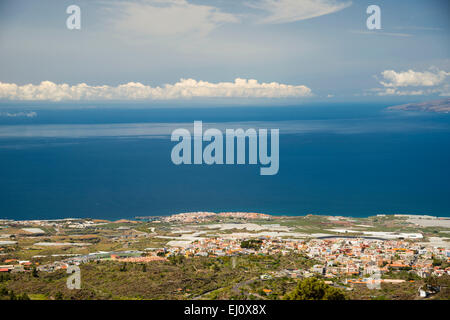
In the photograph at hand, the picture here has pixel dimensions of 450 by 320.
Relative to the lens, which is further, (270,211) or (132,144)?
(132,144)

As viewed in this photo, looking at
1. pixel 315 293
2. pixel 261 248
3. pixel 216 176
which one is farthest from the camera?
pixel 216 176

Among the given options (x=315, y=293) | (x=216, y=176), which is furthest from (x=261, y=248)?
(x=216, y=176)

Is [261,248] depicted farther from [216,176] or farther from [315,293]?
[216,176]

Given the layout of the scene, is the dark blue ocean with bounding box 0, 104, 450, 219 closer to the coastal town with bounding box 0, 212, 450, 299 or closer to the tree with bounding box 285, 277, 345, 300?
the coastal town with bounding box 0, 212, 450, 299

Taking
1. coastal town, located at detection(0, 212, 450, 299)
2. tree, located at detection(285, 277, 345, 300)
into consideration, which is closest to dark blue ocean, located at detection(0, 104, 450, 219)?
coastal town, located at detection(0, 212, 450, 299)
